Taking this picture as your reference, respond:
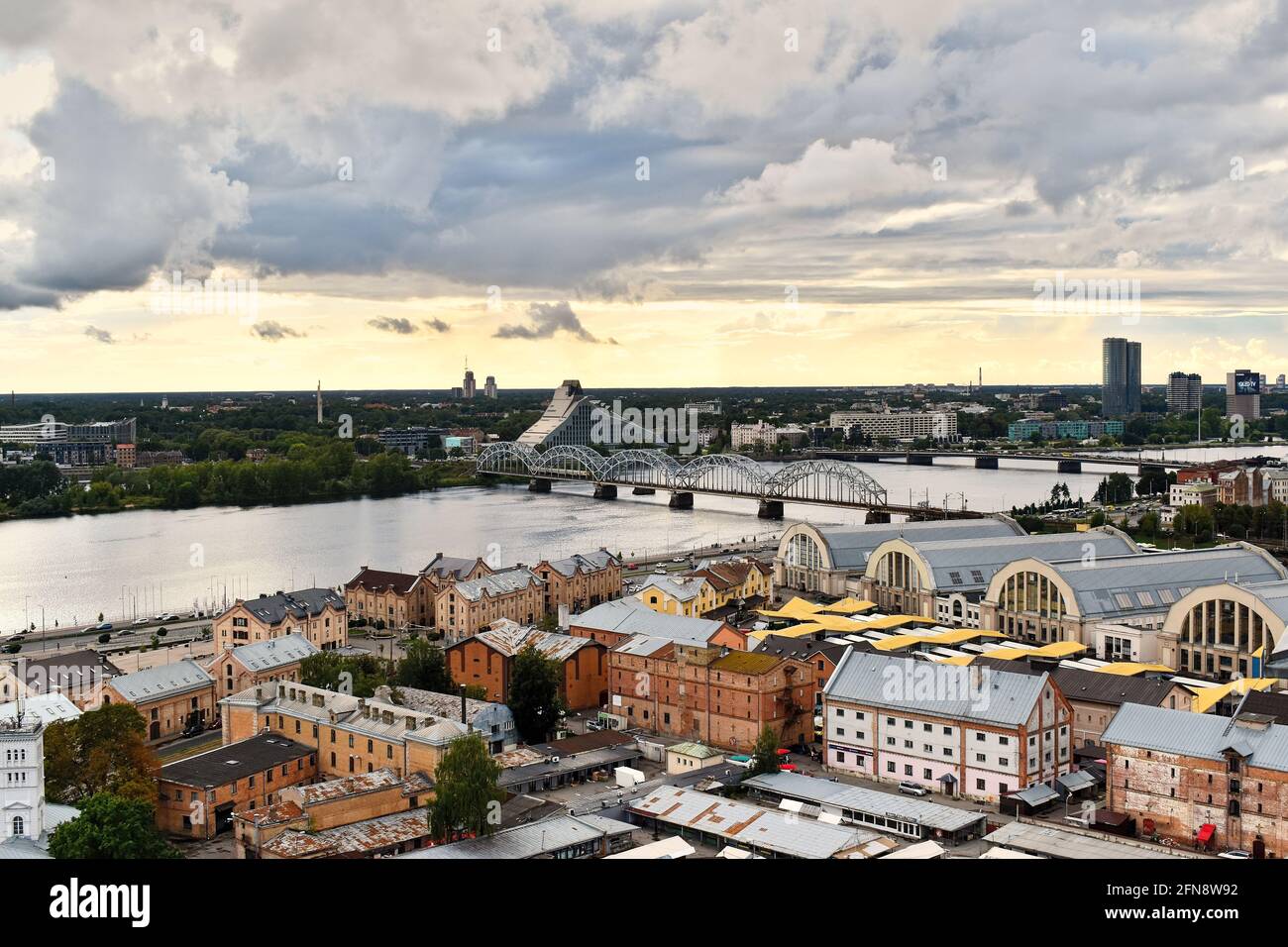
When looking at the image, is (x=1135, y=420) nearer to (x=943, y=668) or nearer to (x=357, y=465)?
(x=357, y=465)

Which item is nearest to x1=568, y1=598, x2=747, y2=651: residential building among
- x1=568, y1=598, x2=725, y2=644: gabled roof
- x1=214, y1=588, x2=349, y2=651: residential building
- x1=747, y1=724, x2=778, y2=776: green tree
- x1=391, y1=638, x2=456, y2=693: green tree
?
x1=568, y1=598, x2=725, y2=644: gabled roof

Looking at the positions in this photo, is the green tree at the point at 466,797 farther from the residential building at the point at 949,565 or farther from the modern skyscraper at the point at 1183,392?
the modern skyscraper at the point at 1183,392

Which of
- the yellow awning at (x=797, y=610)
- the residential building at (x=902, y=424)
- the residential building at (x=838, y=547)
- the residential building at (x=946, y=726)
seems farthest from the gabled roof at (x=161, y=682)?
the residential building at (x=902, y=424)

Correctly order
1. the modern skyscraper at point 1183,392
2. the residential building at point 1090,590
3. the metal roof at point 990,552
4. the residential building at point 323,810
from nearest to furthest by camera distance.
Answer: the residential building at point 323,810 → the residential building at point 1090,590 → the metal roof at point 990,552 → the modern skyscraper at point 1183,392

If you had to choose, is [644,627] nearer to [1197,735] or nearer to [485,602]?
[485,602]

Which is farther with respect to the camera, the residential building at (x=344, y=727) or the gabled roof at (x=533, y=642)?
the gabled roof at (x=533, y=642)

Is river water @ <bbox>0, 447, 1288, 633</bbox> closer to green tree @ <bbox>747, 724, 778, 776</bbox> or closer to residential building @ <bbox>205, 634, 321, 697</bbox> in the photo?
residential building @ <bbox>205, 634, 321, 697</bbox>
